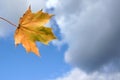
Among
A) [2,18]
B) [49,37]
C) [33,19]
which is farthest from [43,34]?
[2,18]

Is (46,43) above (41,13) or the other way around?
the other way around

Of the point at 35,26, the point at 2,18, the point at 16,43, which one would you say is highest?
the point at 35,26

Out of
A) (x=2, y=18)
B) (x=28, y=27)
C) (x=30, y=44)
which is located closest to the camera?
(x=2, y=18)

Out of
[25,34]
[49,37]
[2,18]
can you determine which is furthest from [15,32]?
[49,37]

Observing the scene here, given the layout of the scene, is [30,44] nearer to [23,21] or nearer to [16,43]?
[16,43]

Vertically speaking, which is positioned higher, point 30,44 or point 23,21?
point 23,21

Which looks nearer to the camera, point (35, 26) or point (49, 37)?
point (49, 37)

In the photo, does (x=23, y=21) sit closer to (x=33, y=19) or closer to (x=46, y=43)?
(x=33, y=19)

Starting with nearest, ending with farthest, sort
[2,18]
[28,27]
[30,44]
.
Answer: [2,18], [30,44], [28,27]

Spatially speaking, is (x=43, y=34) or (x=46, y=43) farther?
(x=43, y=34)
